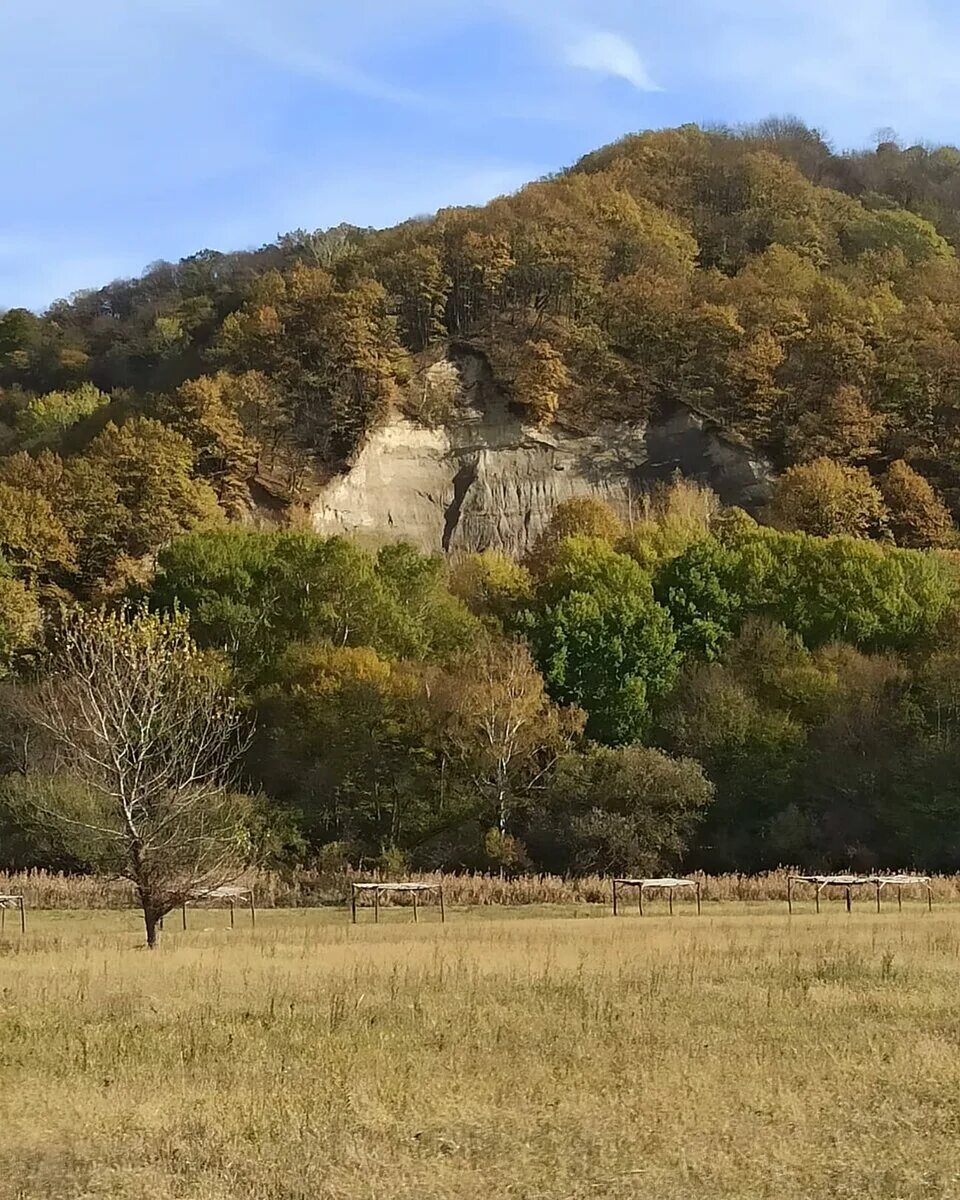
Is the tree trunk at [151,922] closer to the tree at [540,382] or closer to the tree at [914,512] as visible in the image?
the tree at [540,382]

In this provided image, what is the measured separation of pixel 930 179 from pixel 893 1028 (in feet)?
443

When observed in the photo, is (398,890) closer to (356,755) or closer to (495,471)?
(356,755)

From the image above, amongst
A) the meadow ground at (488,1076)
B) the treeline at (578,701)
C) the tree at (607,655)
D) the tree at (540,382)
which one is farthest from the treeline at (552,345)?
the meadow ground at (488,1076)

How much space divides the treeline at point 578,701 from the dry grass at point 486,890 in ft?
14.1

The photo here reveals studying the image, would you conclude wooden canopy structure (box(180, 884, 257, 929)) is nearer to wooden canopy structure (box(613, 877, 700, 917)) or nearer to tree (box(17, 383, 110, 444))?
wooden canopy structure (box(613, 877, 700, 917))

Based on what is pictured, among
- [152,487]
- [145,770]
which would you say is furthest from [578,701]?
[145,770]

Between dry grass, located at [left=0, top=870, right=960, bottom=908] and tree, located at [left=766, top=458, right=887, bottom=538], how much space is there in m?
33.4

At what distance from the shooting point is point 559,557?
221 feet

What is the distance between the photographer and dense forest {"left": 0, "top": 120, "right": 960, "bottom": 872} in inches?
2069

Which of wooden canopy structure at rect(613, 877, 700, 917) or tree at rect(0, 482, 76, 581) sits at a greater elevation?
tree at rect(0, 482, 76, 581)

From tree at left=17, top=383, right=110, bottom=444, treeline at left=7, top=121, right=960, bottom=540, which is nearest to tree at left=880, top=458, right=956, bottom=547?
treeline at left=7, top=121, right=960, bottom=540

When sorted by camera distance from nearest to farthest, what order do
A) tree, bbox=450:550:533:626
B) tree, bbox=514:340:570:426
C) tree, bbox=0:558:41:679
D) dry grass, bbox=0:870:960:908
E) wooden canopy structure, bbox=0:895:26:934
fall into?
wooden canopy structure, bbox=0:895:26:934 → dry grass, bbox=0:870:960:908 → tree, bbox=0:558:41:679 → tree, bbox=450:550:533:626 → tree, bbox=514:340:570:426

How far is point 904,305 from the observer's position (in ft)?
314

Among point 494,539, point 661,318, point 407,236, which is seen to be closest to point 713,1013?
point 494,539
